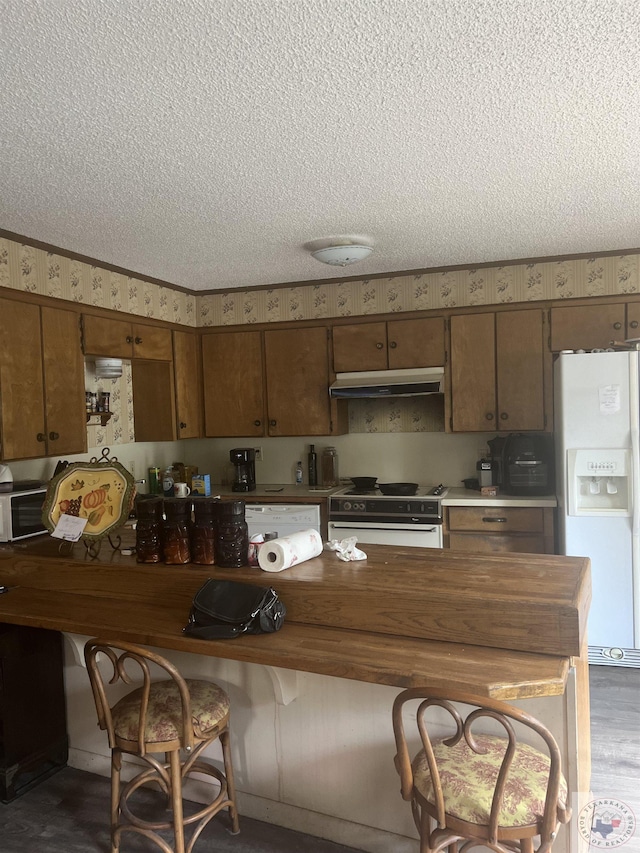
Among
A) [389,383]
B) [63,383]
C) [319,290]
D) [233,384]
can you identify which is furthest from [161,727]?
[319,290]

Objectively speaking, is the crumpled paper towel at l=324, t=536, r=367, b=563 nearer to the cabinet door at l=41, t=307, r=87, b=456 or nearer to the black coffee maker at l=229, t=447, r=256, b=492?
the cabinet door at l=41, t=307, r=87, b=456

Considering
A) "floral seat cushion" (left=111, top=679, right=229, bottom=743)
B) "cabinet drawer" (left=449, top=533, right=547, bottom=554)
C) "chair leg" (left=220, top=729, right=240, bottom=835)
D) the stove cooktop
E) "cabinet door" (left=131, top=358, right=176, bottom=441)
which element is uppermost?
"cabinet door" (left=131, top=358, right=176, bottom=441)

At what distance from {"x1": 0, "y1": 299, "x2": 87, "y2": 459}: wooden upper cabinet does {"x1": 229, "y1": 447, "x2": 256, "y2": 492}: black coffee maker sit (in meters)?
1.36

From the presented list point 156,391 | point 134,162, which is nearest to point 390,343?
point 156,391

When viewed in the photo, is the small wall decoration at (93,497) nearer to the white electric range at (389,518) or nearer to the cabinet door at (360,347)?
the white electric range at (389,518)

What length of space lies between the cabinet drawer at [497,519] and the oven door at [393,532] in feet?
0.48

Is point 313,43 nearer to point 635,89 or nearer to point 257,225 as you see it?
point 635,89

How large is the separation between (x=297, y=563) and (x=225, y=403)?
3.00 meters

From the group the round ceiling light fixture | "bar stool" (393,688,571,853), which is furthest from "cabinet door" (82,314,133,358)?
"bar stool" (393,688,571,853)

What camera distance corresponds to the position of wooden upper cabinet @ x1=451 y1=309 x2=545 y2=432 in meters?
4.26

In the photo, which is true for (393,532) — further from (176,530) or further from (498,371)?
(176,530)

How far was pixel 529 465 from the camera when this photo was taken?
4.16m

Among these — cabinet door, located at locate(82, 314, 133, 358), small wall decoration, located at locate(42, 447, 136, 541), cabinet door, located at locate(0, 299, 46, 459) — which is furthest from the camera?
cabinet door, located at locate(82, 314, 133, 358)

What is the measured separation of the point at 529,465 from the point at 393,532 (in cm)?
102
